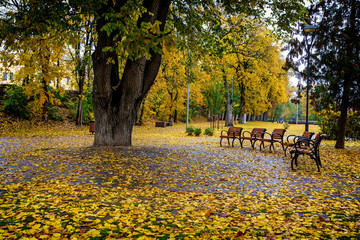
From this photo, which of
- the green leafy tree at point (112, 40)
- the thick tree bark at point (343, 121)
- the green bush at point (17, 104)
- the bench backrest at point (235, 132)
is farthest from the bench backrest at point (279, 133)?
the green bush at point (17, 104)

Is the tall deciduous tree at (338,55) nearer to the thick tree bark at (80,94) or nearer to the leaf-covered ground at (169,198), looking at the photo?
the leaf-covered ground at (169,198)

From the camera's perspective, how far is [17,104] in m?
20.7

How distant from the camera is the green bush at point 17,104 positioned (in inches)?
810

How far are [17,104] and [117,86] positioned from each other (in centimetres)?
1523

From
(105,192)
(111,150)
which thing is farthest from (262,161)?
(105,192)

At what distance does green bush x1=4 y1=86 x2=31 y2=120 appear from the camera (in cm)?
2058

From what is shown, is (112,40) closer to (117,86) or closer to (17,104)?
(117,86)

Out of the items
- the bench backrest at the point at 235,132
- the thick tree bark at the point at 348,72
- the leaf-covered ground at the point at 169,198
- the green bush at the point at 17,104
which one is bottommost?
the leaf-covered ground at the point at 169,198

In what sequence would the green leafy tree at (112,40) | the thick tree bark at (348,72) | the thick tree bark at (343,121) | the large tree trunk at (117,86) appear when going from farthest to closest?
the thick tree bark at (343,121), the thick tree bark at (348,72), the large tree trunk at (117,86), the green leafy tree at (112,40)

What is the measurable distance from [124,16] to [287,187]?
5565 mm

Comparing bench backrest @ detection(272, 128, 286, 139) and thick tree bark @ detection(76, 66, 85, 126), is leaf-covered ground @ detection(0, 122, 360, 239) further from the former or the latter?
thick tree bark @ detection(76, 66, 85, 126)

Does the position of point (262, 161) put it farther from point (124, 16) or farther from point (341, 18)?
point (341, 18)

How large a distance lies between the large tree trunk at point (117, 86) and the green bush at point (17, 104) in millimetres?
14606

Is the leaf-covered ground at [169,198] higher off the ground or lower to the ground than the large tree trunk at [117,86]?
lower
